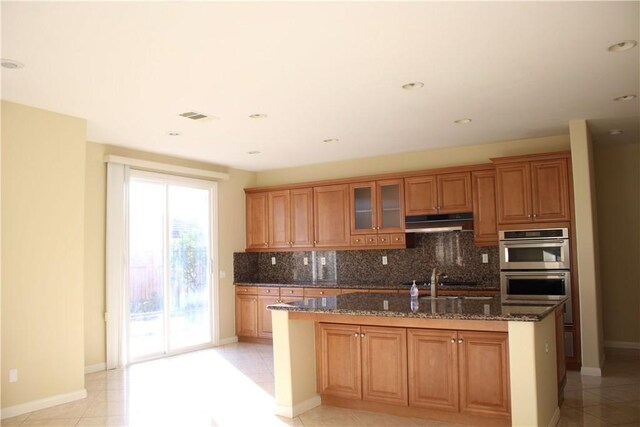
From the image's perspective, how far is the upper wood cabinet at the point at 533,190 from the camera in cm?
604

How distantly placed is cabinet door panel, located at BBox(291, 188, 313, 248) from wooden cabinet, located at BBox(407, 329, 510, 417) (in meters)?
3.96

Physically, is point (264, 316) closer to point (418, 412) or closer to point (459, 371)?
point (418, 412)

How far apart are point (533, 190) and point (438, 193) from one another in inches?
47.5

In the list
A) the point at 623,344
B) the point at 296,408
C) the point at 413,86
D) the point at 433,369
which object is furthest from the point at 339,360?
the point at 623,344

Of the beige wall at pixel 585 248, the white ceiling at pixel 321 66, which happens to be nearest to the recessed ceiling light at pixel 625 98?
the white ceiling at pixel 321 66

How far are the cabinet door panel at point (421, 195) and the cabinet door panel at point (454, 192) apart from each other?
8cm

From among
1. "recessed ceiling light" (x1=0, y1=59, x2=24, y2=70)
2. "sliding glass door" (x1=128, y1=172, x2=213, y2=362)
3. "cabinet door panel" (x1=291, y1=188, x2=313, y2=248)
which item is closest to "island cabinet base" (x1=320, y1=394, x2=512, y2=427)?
"sliding glass door" (x1=128, y1=172, x2=213, y2=362)

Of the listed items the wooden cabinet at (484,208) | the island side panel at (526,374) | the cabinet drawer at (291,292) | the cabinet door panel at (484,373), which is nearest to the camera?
the island side panel at (526,374)

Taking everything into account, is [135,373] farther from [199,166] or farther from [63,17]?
[63,17]

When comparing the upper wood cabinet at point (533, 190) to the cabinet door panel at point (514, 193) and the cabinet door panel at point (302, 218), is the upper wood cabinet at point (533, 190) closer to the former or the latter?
the cabinet door panel at point (514, 193)

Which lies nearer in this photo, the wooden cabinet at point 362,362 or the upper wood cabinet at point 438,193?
the wooden cabinet at point 362,362

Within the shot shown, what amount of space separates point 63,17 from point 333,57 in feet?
5.56

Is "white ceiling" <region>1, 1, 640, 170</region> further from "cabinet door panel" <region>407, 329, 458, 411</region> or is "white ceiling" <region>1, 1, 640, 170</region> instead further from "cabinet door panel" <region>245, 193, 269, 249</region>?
"cabinet door panel" <region>245, 193, 269, 249</region>

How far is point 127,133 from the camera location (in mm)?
5926
